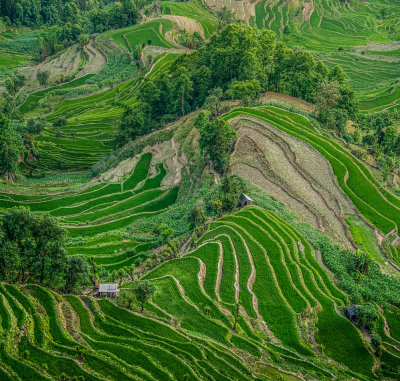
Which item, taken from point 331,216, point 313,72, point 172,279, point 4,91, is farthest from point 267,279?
point 4,91

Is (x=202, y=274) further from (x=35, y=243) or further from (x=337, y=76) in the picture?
(x=337, y=76)

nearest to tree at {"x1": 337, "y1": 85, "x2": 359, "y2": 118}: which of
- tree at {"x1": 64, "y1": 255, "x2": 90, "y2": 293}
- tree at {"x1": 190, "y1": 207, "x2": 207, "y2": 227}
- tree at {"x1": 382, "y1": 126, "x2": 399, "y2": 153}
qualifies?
tree at {"x1": 382, "y1": 126, "x2": 399, "y2": 153}

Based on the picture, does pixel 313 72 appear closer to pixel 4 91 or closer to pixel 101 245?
pixel 101 245

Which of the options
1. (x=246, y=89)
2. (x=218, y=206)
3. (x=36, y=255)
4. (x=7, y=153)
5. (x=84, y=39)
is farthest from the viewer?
(x=84, y=39)

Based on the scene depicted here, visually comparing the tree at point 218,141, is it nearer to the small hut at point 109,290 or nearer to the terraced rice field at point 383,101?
the small hut at point 109,290

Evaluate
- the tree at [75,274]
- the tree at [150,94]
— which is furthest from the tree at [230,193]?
→ the tree at [150,94]

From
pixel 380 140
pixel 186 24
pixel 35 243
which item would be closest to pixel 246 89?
pixel 380 140

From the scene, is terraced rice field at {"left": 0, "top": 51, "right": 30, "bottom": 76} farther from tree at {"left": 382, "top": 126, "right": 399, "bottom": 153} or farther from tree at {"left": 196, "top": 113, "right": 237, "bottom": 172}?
tree at {"left": 382, "top": 126, "right": 399, "bottom": 153}
